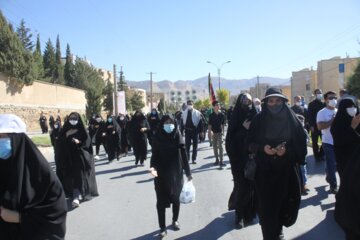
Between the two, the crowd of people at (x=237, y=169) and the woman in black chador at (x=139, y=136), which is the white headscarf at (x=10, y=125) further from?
the woman in black chador at (x=139, y=136)

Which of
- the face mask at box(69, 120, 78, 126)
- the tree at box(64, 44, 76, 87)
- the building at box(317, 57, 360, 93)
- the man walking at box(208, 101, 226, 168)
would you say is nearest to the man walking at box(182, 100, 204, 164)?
the man walking at box(208, 101, 226, 168)

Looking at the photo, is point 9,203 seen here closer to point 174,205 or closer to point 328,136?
point 174,205

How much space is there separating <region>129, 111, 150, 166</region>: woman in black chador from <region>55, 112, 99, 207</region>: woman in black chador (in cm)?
516

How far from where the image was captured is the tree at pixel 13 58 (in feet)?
129

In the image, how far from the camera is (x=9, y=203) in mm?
3314

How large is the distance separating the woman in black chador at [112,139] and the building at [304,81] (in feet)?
290

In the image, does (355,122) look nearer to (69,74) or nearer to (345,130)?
(345,130)

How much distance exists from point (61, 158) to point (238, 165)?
4047 mm

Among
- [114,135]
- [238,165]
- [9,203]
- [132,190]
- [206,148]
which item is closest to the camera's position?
[9,203]

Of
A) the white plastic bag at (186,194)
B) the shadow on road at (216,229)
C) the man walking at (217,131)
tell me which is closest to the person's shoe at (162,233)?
the shadow on road at (216,229)

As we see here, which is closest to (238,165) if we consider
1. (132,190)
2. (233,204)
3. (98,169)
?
(233,204)

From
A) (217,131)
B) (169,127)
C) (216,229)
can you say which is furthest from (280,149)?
(217,131)

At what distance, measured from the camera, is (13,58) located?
39719mm

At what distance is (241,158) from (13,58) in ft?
121
